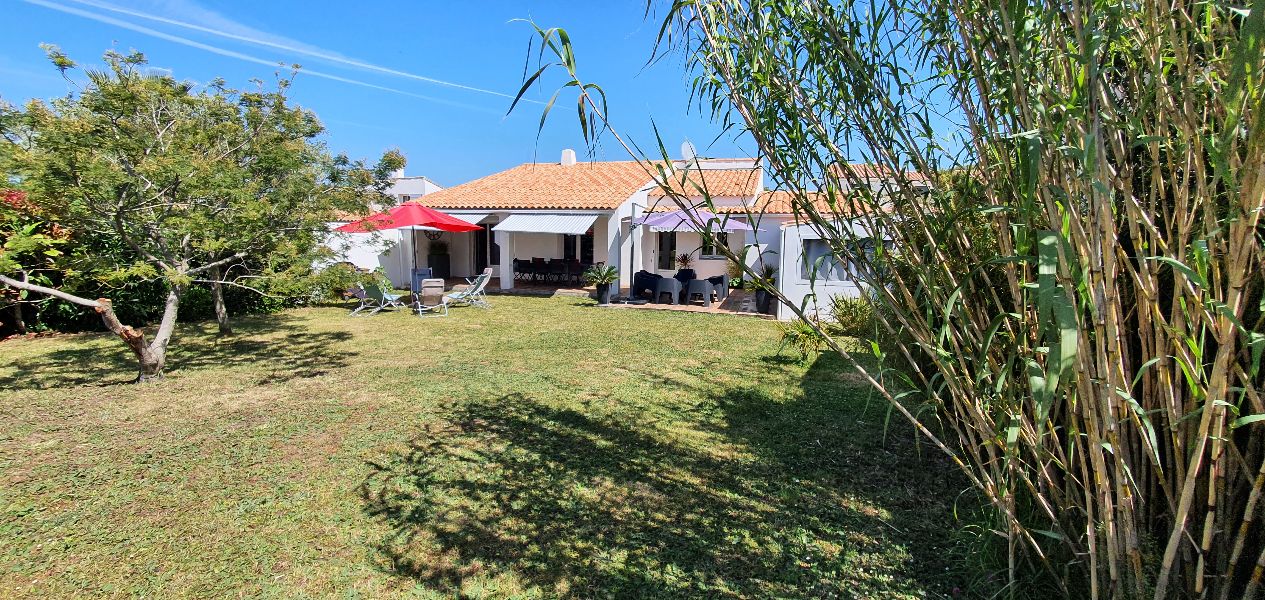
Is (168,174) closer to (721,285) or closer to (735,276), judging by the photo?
(721,285)

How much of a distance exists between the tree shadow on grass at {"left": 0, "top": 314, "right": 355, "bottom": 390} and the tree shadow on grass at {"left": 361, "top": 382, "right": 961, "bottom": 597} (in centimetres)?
490

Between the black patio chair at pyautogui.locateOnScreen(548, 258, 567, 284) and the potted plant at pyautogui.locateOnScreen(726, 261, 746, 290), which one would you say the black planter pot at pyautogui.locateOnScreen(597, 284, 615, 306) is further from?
the black patio chair at pyautogui.locateOnScreen(548, 258, 567, 284)

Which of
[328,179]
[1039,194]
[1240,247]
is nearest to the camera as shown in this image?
[1240,247]

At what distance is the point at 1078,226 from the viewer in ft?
6.45

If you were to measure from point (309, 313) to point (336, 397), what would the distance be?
9.55m

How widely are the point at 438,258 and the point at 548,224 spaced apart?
272 inches

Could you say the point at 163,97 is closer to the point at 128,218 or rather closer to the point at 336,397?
the point at 128,218

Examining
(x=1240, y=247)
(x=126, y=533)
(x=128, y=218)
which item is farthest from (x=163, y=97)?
(x=1240, y=247)

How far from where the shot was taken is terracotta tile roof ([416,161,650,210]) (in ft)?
76.2

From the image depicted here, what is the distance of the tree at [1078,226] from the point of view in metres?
1.95

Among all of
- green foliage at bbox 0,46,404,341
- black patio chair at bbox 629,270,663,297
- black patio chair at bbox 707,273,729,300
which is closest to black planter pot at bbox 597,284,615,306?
black patio chair at bbox 629,270,663,297

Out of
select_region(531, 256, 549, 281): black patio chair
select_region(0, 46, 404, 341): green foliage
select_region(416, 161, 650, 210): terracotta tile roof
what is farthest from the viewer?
select_region(531, 256, 549, 281): black patio chair

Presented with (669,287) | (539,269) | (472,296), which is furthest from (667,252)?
(472,296)

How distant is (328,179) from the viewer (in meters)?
11.0
